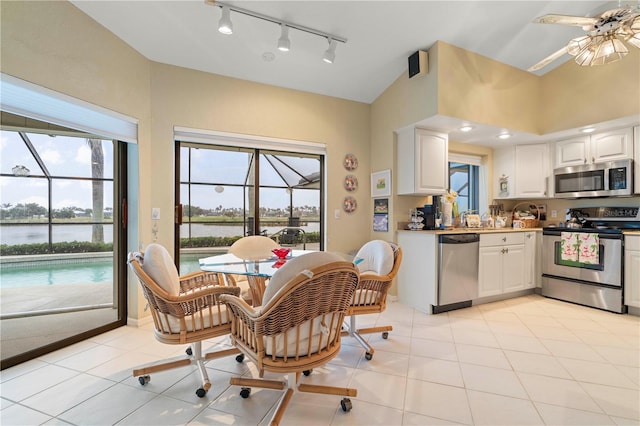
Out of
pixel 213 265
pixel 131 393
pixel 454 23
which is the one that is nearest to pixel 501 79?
pixel 454 23

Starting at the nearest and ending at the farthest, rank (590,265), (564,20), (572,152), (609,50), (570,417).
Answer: (570,417), (564,20), (609,50), (590,265), (572,152)

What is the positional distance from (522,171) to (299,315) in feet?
14.3

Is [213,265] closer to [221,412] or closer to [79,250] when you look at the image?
[221,412]

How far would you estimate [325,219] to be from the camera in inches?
150

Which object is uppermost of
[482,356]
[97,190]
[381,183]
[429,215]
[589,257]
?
[381,183]

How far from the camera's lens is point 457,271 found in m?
3.27

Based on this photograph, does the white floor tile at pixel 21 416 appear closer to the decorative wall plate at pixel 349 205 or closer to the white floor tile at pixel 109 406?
the white floor tile at pixel 109 406

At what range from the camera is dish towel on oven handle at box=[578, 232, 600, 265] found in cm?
329

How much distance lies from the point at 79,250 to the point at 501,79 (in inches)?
207

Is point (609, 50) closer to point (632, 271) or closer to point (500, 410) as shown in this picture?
point (632, 271)

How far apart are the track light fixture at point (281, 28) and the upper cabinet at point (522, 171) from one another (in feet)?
10.3

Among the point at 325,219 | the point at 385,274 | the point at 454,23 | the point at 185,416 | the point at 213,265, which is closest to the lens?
the point at 185,416

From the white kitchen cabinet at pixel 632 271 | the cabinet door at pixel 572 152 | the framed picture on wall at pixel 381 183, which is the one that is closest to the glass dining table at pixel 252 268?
the framed picture on wall at pixel 381 183

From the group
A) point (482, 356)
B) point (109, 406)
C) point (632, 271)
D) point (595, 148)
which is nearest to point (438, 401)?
point (482, 356)
